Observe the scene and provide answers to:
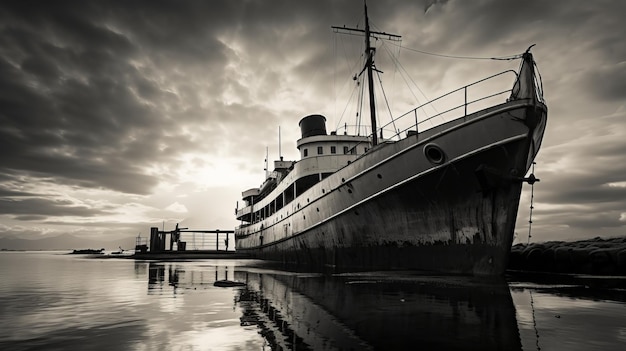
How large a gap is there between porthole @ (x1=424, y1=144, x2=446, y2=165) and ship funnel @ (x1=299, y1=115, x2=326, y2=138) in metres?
14.9

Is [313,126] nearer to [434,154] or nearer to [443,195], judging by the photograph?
[434,154]

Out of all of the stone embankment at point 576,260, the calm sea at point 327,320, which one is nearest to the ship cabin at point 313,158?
the stone embankment at point 576,260

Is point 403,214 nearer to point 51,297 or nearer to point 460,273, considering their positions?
point 460,273

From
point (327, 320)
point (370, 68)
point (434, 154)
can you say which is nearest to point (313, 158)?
point (370, 68)

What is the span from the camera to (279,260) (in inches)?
1121

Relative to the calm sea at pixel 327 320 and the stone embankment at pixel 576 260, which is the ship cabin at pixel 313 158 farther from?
the calm sea at pixel 327 320

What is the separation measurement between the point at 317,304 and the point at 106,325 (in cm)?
353

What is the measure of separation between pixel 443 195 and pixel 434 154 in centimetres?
146

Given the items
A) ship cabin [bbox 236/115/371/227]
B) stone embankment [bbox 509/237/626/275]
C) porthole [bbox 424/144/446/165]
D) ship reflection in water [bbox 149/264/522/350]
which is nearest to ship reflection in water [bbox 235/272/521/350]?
ship reflection in water [bbox 149/264/522/350]

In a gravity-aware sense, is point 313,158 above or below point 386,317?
above

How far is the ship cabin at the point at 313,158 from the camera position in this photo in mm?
21562

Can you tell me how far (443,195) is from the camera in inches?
516

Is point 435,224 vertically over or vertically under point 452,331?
over

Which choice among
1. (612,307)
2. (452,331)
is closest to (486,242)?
(612,307)
